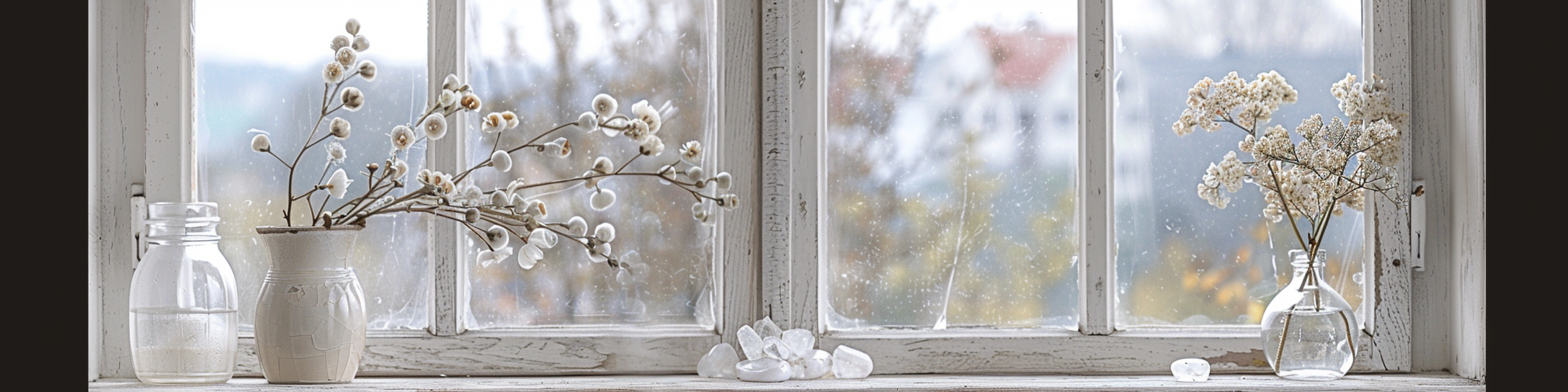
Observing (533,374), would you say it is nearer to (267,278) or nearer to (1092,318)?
(267,278)

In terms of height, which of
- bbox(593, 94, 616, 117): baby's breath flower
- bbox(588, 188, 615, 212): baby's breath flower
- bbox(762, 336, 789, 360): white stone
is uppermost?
bbox(593, 94, 616, 117): baby's breath flower

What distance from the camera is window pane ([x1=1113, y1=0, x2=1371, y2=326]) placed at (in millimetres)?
1391

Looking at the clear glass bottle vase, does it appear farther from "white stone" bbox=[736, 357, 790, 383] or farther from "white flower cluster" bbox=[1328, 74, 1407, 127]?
"white stone" bbox=[736, 357, 790, 383]

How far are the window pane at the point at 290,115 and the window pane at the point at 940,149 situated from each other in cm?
57

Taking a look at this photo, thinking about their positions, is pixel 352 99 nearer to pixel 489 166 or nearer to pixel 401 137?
pixel 401 137

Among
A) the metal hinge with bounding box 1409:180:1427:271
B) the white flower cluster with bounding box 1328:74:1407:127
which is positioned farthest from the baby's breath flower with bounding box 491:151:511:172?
the metal hinge with bounding box 1409:180:1427:271

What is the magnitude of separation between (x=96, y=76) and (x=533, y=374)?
2.21 feet

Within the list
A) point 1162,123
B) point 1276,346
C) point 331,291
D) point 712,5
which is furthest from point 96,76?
point 1276,346

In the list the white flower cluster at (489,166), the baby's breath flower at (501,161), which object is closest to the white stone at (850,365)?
the white flower cluster at (489,166)

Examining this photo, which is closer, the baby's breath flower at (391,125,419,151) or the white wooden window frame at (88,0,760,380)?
the baby's breath flower at (391,125,419,151)

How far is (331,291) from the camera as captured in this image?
1.20 metres

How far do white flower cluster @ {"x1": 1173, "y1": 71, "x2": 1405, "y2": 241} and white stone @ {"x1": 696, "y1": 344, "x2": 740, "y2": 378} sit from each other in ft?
2.12

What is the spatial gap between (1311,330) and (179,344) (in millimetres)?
1396

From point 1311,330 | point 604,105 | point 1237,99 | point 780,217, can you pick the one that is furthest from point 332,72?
point 1311,330
